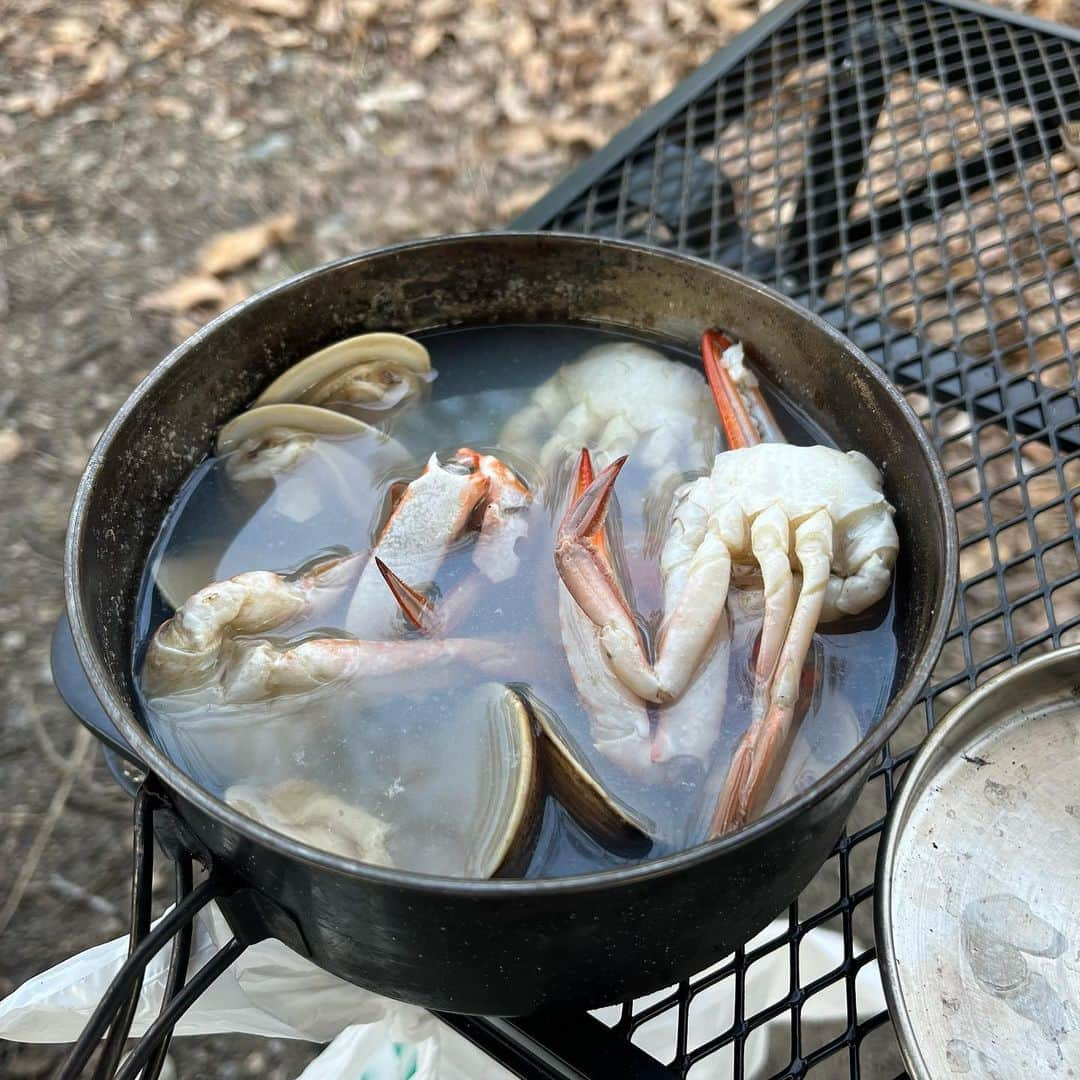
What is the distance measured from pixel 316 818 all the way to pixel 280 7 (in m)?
4.69

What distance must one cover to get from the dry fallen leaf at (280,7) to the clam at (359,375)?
12.3 ft

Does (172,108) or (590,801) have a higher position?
(172,108)

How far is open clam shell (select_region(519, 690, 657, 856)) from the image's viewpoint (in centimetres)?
126

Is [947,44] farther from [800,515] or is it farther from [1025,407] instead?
[800,515]

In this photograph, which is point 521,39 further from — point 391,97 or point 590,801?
point 590,801

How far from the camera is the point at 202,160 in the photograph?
14.0 ft

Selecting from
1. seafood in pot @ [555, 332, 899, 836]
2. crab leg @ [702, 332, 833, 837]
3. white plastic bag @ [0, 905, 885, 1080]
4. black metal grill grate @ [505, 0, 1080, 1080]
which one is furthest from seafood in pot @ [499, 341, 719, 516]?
white plastic bag @ [0, 905, 885, 1080]

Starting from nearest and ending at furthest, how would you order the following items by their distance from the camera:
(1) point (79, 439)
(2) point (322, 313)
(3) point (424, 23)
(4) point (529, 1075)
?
(4) point (529, 1075)
(2) point (322, 313)
(1) point (79, 439)
(3) point (424, 23)

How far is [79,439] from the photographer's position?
3379 millimetres

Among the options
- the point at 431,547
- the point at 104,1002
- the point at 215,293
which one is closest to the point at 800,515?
the point at 431,547

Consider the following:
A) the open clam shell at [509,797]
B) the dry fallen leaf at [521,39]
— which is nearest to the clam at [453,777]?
the open clam shell at [509,797]

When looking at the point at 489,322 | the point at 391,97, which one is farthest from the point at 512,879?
the point at 391,97

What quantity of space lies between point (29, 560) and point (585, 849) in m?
2.45

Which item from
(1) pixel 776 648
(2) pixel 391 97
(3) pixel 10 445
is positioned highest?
(2) pixel 391 97
